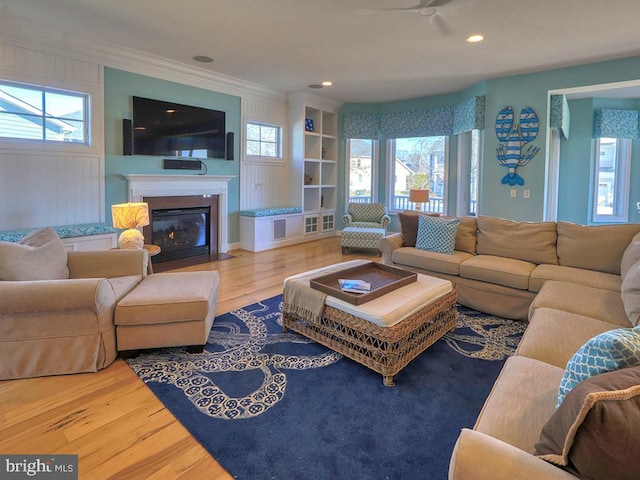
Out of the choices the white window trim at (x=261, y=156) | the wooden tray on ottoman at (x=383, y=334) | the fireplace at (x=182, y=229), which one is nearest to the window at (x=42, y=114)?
the fireplace at (x=182, y=229)

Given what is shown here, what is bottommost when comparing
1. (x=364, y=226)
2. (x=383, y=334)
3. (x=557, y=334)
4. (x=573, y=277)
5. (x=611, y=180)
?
(x=383, y=334)

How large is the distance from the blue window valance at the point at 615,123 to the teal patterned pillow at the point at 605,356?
640cm

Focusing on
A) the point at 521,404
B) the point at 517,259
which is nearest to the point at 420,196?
the point at 517,259

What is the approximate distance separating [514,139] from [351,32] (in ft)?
9.38

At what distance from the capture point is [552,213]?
637 cm

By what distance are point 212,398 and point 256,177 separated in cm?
477

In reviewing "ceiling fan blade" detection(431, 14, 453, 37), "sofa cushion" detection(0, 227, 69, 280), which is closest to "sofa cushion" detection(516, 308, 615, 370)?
"ceiling fan blade" detection(431, 14, 453, 37)

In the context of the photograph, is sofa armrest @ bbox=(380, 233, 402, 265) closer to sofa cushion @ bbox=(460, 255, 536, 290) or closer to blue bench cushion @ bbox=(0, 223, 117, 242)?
sofa cushion @ bbox=(460, 255, 536, 290)

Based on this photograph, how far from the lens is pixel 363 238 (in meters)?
5.88

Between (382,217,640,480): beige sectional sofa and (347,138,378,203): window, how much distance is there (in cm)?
369

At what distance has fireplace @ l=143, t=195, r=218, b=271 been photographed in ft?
16.5

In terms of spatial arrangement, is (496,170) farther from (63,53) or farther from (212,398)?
(63,53)

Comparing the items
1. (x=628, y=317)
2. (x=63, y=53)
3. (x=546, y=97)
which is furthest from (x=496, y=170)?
(x=63, y=53)

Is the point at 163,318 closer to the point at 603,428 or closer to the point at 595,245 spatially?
the point at 603,428
